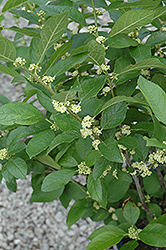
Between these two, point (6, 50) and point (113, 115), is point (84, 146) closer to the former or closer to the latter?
point (113, 115)

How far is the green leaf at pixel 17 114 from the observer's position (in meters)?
0.44

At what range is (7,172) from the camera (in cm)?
66

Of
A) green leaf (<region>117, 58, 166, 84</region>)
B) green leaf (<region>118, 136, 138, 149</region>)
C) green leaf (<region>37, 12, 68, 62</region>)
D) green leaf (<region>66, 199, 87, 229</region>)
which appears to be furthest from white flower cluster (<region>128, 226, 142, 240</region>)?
green leaf (<region>37, 12, 68, 62</region>)

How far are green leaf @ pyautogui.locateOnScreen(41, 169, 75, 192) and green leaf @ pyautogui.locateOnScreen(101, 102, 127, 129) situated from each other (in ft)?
0.52

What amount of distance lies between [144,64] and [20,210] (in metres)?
1.30

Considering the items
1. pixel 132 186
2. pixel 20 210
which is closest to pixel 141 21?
pixel 132 186

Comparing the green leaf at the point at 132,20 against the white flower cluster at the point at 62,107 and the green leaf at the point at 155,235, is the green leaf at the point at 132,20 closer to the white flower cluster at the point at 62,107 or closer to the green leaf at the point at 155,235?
the white flower cluster at the point at 62,107

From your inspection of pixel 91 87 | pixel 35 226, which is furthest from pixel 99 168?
pixel 35 226

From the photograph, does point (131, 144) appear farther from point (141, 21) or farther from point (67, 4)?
point (67, 4)

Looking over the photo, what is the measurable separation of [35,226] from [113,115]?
44.3 inches

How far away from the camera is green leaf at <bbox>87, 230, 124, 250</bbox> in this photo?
0.55m

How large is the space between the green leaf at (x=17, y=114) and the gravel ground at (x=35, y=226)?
3.45 ft

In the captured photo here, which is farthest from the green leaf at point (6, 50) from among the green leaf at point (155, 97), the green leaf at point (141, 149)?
the green leaf at point (141, 149)

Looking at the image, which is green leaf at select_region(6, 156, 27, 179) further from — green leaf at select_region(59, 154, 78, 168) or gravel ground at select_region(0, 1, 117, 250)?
gravel ground at select_region(0, 1, 117, 250)
